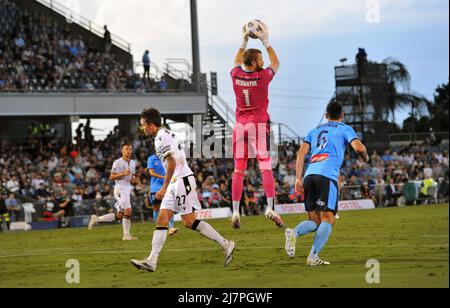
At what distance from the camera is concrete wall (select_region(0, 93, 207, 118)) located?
132 feet

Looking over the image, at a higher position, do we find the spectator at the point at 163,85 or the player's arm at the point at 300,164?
the spectator at the point at 163,85

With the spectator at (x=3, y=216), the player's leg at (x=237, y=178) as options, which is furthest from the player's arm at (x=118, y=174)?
the spectator at (x=3, y=216)

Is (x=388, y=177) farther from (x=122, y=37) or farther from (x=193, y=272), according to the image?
(x=193, y=272)

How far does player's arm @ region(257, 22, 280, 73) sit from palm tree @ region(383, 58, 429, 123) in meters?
41.8

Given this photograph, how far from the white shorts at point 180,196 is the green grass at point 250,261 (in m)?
0.88

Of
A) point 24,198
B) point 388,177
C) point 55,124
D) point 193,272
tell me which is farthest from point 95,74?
point 193,272

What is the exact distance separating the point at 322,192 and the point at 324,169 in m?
0.32

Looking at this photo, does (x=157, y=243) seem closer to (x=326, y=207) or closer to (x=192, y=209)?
(x=192, y=209)

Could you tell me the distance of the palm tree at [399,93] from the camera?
56938 mm

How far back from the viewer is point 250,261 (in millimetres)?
12508

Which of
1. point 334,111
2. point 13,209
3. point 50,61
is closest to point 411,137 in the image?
point 50,61

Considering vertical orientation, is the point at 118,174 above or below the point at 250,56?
below

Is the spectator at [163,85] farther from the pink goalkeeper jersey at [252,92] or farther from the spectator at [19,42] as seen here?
the pink goalkeeper jersey at [252,92]
